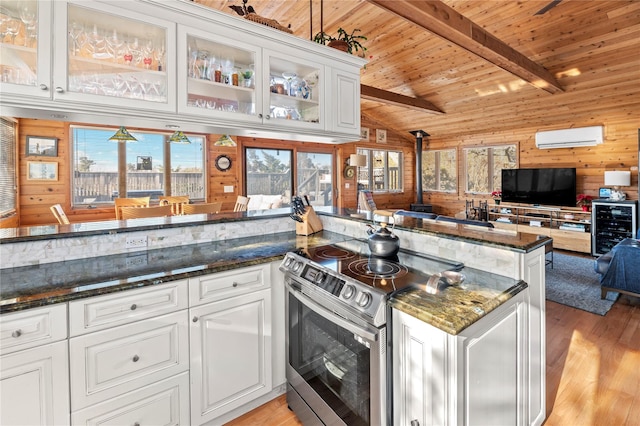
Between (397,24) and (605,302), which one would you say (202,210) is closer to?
(397,24)

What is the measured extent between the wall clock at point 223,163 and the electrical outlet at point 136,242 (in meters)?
4.11

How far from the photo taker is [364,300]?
1271mm

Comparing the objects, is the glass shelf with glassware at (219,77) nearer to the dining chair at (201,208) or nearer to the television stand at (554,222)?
the dining chair at (201,208)

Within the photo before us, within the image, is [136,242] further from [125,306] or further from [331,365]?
[331,365]

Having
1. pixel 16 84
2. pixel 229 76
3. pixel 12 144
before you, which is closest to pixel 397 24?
pixel 229 76

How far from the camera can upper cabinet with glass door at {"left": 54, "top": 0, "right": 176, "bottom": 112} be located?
142cm

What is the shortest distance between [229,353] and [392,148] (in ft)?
25.5

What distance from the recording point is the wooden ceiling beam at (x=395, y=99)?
542 centimetres

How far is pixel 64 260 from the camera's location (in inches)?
67.9

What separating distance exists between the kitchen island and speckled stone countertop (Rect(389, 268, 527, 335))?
0.06ft

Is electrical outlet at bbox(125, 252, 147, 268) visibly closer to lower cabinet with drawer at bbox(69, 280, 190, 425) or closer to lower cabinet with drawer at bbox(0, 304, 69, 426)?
lower cabinet with drawer at bbox(69, 280, 190, 425)

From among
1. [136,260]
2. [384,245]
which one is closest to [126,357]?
[136,260]

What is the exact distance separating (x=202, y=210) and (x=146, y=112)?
241 centimetres

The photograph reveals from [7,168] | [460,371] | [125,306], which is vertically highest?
[7,168]
